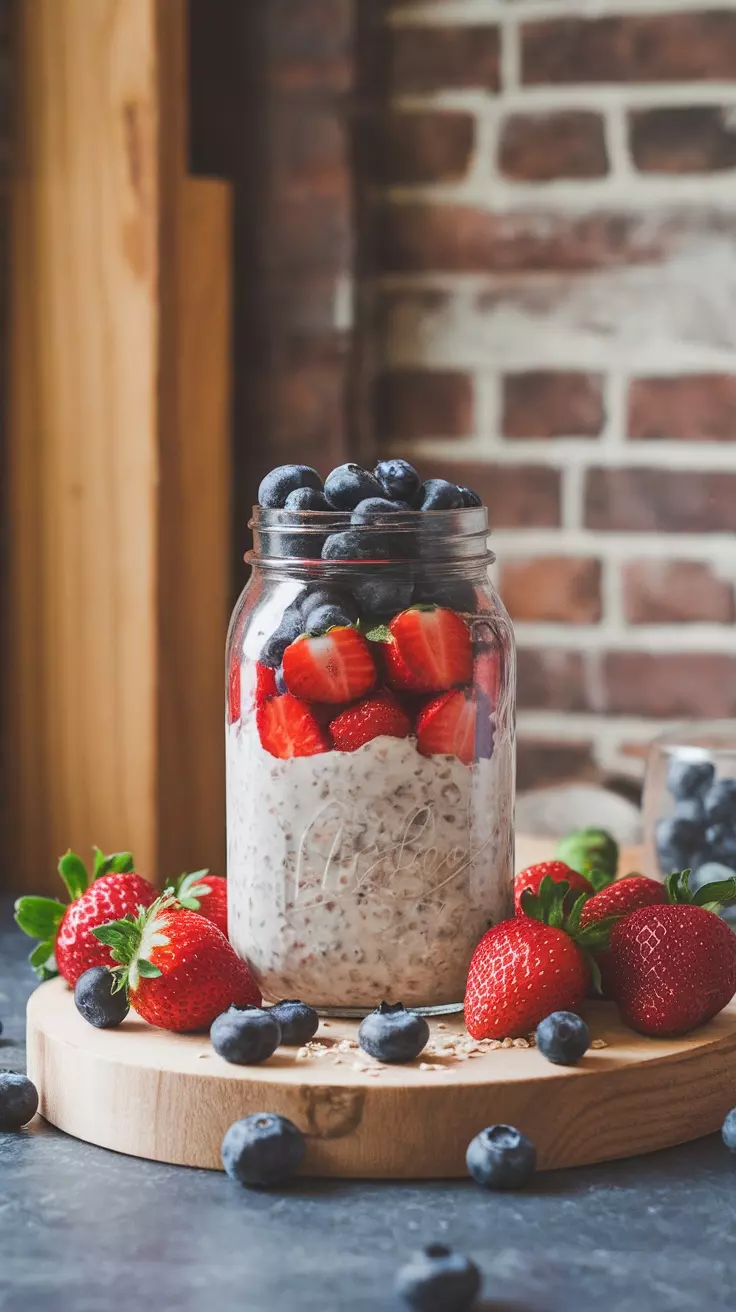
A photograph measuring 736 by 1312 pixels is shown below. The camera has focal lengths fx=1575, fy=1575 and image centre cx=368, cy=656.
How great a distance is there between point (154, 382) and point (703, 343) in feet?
1.93

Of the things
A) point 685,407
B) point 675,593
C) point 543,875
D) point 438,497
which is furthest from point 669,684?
point 438,497

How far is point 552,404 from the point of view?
1.73m

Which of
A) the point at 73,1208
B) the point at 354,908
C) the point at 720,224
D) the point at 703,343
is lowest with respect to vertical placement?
the point at 73,1208

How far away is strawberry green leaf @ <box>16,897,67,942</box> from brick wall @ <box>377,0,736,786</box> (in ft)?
2.75

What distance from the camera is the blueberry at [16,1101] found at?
0.90 metres

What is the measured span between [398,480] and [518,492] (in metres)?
0.84

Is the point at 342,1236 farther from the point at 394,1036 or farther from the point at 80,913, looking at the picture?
the point at 80,913

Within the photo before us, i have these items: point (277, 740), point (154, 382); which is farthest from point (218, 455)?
point (277, 740)

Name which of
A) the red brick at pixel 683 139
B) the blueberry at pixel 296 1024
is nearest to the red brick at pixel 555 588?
the red brick at pixel 683 139

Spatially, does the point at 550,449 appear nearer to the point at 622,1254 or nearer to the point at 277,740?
the point at 277,740

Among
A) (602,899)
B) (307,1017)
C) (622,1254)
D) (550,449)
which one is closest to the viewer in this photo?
(622,1254)

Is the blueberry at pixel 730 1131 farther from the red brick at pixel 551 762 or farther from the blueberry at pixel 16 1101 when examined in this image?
the red brick at pixel 551 762

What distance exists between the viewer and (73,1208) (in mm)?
797

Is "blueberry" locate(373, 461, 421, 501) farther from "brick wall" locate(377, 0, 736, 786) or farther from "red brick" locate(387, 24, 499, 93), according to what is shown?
"red brick" locate(387, 24, 499, 93)
